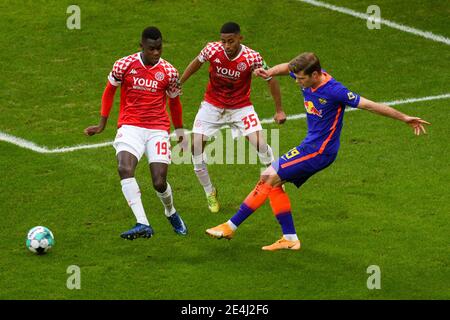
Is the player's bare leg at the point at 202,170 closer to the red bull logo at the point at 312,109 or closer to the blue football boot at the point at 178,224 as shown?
the blue football boot at the point at 178,224

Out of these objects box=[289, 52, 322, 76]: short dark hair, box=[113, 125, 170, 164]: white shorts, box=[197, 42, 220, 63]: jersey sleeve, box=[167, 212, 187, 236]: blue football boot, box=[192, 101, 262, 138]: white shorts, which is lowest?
box=[167, 212, 187, 236]: blue football boot

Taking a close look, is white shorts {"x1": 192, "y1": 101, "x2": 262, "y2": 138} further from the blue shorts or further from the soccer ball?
the soccer ball

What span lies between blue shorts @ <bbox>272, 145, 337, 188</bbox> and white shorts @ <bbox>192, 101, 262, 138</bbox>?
218cm

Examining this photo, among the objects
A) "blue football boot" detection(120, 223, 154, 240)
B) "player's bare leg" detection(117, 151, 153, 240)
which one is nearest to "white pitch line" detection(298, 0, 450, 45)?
"player's bare leg" detection(117, 151, 153, 240)

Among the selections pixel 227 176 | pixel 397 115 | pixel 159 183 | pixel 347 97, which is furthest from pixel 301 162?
pixel 227 176

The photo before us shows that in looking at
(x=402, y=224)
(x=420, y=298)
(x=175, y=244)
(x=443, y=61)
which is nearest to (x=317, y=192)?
(x=402, y=224)

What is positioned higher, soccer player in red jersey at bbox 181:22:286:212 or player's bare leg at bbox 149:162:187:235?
soccer player in red jersey at bbox 181:22:286:212

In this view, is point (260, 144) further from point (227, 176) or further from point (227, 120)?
point (227, 176)

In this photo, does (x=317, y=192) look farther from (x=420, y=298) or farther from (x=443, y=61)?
(x=443, y=61)

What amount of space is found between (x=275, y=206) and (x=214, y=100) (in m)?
2.69

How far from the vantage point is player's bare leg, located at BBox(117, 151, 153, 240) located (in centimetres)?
1374

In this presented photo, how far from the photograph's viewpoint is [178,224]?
14758mm

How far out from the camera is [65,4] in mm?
25031

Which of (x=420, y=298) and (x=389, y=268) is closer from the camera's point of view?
(x=420, y=298)
